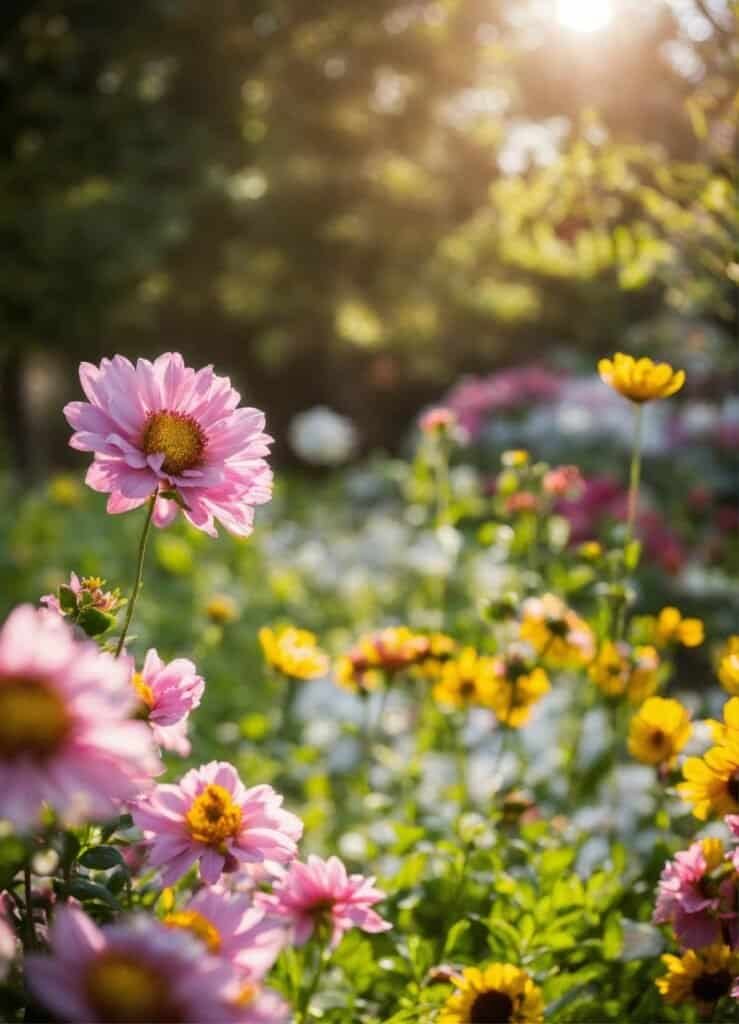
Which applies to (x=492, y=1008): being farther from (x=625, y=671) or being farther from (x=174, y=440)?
(x=625, y=671)

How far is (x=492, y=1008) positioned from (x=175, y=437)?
640 millimetres

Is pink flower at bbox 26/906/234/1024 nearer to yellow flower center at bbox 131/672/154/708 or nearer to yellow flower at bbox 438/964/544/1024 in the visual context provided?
yellow flower center at bbox 131/672/154/708

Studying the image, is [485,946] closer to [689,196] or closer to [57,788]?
[57,788]

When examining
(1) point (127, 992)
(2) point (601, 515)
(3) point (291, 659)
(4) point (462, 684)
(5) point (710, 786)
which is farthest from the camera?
(2) point (601, 515)

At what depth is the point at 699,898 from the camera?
1118mm

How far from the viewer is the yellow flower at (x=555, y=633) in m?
1.65

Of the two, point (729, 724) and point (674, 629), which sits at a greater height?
point (674, 629)

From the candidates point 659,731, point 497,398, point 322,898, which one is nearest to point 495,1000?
point 322,898

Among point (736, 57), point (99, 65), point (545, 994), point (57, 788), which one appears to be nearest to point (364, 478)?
point (99, 65)

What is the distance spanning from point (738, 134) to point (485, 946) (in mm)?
2101

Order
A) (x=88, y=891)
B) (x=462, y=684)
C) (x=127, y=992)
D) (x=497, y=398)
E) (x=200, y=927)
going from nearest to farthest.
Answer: (x=127, y=992) < (x=200, y=927) < (x=88, y=891) < (x=462, y=684) < (x=497, y=398)

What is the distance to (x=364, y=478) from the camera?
788 cm

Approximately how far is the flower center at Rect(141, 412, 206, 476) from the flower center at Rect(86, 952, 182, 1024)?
0.47 m

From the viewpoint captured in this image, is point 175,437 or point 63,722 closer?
point 63,722
